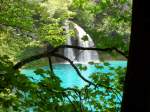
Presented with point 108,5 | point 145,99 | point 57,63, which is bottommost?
point 57,63

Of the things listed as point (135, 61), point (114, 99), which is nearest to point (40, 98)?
point (114, 99)

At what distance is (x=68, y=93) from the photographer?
8.18 ft

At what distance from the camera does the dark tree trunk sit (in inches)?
66.8

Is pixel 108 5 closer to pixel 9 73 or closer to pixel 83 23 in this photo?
pixel 9 73

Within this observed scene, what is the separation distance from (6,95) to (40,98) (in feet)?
0.74

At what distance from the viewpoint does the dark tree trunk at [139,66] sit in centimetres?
170

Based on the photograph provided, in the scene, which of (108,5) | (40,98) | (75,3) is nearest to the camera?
(40,98)

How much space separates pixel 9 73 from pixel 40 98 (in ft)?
0.95

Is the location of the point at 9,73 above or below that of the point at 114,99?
above

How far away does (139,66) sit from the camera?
5.63ft

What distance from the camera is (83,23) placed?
2664 centimetres

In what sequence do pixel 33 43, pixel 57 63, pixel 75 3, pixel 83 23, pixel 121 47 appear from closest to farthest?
pixel 121 47
pixel 75 3
pixel 33 43
pixel 57 63
pixel 83 23

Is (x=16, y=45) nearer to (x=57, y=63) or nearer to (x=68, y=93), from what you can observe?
(x=68, y=93)

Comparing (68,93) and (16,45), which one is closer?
(68,93)
